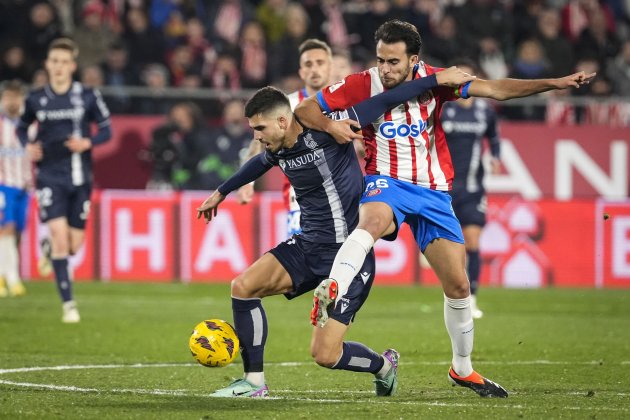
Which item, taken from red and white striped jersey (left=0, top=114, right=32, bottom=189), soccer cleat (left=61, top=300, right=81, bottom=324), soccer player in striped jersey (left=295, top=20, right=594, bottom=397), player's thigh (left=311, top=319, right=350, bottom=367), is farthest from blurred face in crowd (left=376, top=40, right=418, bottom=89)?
red and white striped jersey (left=0, top=114, right=32, bottom=189)

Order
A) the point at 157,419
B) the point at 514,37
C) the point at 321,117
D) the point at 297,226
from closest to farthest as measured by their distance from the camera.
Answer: the point at 157,419, the point at 321,117, the point at 297,226, the point at 514,37

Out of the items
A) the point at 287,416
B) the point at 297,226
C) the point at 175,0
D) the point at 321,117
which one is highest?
the point at 175,0

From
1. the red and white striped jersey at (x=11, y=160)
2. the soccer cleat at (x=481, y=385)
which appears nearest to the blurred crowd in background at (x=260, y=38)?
the red and white striped jersey at (x=11, y=160)

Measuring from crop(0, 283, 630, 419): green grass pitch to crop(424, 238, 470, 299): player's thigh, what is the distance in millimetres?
727

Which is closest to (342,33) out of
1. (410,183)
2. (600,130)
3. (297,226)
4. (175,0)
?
(175,0)

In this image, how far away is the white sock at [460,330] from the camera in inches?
316

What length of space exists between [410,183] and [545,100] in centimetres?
1252

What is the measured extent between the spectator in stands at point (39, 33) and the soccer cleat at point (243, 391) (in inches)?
491

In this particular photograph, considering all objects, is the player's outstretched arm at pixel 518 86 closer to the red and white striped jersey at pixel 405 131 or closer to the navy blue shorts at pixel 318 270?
the red and white striped jersey at pixel 405 131

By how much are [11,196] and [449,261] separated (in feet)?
33.3

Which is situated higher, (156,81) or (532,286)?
(156,81)

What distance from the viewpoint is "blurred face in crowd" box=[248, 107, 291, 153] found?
25.2 ft

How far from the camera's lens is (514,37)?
21.7 meters

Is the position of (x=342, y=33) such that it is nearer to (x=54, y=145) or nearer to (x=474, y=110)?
(x=474, y=110)
